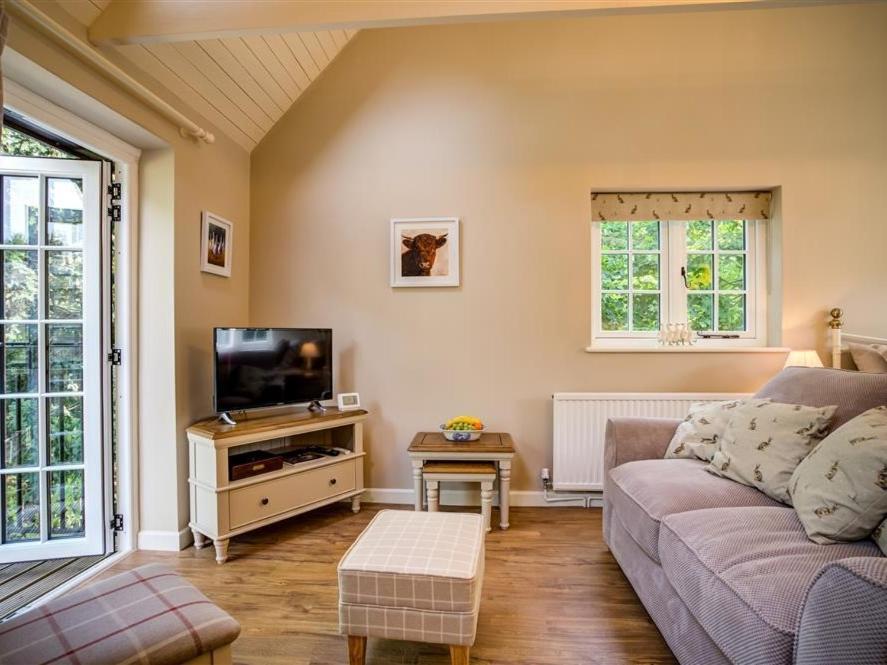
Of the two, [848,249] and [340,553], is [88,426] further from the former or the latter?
[848,249]

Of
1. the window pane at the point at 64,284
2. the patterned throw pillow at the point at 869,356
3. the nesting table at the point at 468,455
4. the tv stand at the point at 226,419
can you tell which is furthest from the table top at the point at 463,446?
the patterned throw pillow at the point at 869,356

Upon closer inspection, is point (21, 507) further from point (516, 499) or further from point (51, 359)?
point (516, 499)

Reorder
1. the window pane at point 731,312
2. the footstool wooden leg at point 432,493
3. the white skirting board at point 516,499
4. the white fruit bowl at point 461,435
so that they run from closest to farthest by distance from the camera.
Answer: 1. the footstool wooden leg at point 432,493
2. the white fruit bowl at point 461,435
3. the white skirting board at point 516,499
4. the window pane at point 731,312

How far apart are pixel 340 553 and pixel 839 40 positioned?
433 cm

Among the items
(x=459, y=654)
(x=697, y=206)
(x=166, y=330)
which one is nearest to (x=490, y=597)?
(x=459, y=654)

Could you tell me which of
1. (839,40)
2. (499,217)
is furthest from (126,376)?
(839,40)

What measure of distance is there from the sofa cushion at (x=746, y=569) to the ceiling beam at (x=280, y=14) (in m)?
1.85

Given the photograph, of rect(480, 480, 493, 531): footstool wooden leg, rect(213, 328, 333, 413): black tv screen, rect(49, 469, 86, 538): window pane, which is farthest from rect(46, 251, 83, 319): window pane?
rect(480, 480, 493, 531): footstool wooden leg

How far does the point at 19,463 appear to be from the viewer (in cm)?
206

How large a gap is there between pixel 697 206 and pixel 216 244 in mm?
3082

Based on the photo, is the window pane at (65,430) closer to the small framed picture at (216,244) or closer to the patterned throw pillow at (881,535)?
the small framed picture at (216,244)

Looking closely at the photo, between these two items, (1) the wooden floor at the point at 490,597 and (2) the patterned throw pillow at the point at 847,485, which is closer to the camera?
(2) the patterned throw pillow at the point at 847,485

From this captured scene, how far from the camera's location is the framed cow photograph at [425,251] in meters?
2.86

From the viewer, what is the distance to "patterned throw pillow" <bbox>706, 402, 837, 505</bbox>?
5.08 ft
